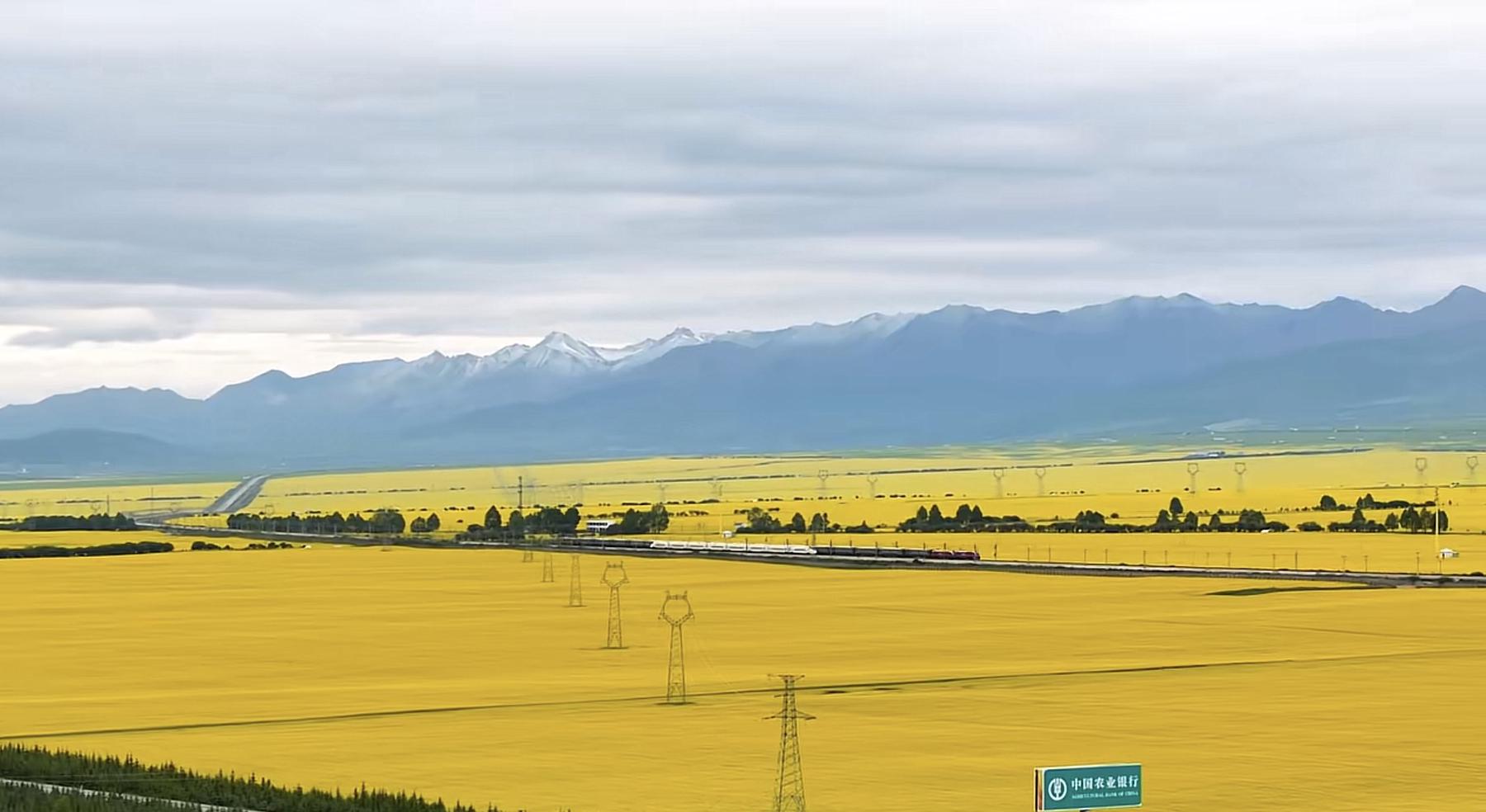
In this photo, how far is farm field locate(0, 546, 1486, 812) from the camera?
143ft

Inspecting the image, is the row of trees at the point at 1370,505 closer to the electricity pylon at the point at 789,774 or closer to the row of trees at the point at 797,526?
the row of trees at the point at 797,526

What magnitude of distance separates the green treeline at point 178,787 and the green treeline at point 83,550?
11529cm

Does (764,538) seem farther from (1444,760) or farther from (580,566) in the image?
(1444,760)

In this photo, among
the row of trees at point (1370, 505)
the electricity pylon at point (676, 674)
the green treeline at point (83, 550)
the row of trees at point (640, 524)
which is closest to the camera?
the electricity pylon at point (676, 674)

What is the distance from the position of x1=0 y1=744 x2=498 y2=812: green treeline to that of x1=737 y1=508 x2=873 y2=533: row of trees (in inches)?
5387

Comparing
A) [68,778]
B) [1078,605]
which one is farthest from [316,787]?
[1078,605]

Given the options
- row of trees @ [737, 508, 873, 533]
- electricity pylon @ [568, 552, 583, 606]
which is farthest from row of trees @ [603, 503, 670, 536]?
electricity pylon @ [568, 552, 583, 606]

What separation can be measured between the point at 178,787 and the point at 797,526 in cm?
14627

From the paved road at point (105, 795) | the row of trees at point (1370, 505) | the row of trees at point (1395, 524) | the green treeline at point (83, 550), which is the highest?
the row of trees at point (1370, 505)

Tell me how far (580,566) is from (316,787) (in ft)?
307

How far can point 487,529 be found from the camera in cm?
19362

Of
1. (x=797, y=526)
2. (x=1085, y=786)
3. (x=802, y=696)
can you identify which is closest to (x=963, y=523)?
(x=797, y=526)

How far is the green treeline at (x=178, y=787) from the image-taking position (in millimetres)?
37188

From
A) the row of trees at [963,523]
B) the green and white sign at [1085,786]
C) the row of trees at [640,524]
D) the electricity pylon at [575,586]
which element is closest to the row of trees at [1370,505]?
the row of trees at [963,523]
